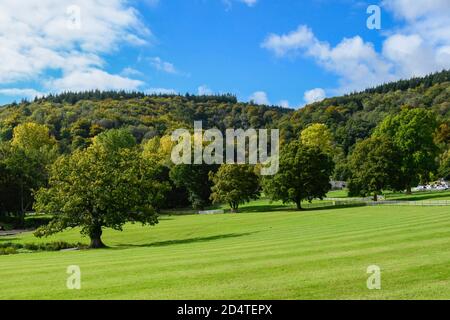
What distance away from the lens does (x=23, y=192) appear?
8669 centimetres

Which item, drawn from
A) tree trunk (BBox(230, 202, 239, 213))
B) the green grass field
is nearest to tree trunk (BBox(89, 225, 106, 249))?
the green grass field

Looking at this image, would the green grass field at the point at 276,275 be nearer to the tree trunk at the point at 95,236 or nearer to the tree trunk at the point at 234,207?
the tree trunk at the point at 95,236

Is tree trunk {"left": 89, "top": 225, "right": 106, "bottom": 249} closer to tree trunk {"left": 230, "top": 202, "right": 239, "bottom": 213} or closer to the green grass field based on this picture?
the green grass field

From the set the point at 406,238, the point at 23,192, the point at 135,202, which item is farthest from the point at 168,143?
the point at 406,238

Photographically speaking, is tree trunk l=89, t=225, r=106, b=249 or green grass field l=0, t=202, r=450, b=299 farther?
tree trunk l=89, t=225, r=106, b=249

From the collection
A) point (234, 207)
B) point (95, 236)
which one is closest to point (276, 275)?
point (95, 236)

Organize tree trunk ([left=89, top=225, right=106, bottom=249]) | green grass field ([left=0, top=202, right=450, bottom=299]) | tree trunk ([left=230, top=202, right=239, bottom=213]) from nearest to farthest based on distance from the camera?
green grass field ([left=0, top=202, right=450, bottom=299]), tree trunk ([left=89, top=225, right=106, bottom=249]), tree trunk ([left=230, top=202, right=239, bottom=213])

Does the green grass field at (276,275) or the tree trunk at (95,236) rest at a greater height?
the green grass field at (276,275)

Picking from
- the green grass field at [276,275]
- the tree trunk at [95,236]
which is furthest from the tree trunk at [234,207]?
the green grass field at [276,275]

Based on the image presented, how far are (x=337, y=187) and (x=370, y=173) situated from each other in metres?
67.5

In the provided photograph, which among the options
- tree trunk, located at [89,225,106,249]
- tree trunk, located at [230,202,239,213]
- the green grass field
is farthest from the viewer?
tree trunk, located at [230,202,239,213]

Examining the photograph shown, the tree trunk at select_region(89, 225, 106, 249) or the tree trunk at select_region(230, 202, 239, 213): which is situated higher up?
the tree trunk at select_region(230, 202, 239, 213)

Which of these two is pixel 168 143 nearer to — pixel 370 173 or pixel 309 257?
pixel 370 173

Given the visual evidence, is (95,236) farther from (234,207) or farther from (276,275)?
(234,207)
